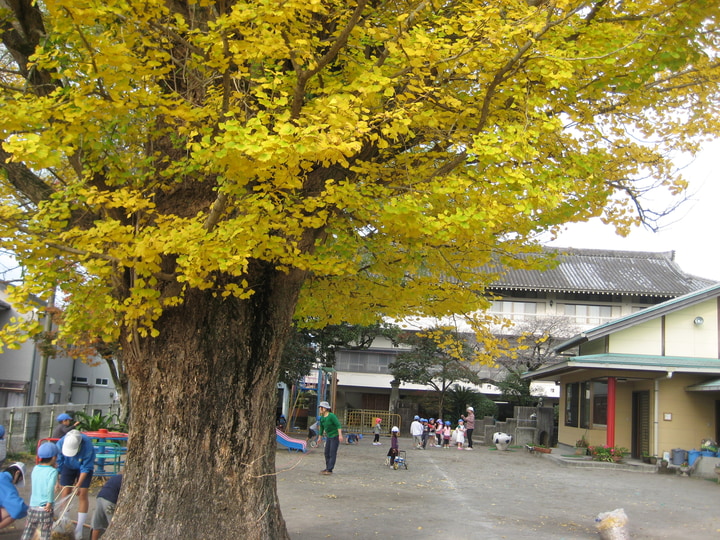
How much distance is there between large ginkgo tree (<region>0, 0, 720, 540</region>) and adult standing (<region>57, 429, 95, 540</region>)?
167 centimetres

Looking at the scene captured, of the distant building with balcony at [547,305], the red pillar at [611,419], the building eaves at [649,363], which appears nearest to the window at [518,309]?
the distant building with balcony at [547,305]

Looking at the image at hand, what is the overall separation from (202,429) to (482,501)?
6.96 m

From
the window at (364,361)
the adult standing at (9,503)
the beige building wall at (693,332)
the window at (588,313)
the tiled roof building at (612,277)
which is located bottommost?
the adult standing at (9,503)

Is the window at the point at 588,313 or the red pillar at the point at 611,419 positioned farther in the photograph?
the window at the point at 588,313

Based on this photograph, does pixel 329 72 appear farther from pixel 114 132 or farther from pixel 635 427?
pixel 635 427

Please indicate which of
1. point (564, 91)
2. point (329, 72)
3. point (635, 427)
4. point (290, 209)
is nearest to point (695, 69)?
point (564, 91)

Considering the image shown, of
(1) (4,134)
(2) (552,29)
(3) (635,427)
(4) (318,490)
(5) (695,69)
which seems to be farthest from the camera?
(3) (635,427)

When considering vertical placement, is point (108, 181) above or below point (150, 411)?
above

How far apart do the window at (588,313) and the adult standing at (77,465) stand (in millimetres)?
38139

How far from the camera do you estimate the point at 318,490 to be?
484 inches

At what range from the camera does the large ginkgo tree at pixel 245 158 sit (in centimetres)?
546

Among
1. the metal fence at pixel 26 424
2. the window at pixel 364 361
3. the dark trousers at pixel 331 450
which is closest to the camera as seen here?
the dark trousers at pixel 331 450

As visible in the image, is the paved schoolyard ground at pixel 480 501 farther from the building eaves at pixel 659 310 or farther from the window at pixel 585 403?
the window at pixel 585 403

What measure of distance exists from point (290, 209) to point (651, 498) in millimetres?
10816
